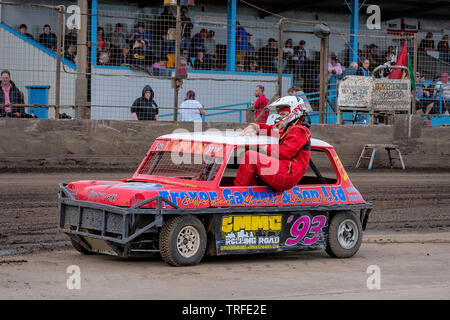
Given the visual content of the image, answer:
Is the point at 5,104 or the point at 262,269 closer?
the point at 262,269

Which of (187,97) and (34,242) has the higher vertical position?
Answer: (187,97)

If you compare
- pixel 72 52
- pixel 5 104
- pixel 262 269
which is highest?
pixel 72 52

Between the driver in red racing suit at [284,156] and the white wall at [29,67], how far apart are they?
8429mm

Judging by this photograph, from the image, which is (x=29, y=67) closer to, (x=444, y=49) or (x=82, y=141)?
(x=82, y=141)

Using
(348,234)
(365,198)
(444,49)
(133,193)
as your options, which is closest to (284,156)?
(348,234)

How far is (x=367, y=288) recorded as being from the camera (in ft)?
22.8

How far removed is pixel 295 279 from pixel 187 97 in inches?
410

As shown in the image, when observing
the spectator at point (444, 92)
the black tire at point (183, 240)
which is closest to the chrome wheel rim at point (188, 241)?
the black tire at point (183, 240)

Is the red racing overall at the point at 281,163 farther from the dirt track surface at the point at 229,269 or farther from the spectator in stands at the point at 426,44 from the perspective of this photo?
the spectator in stands at the point at 426,44
